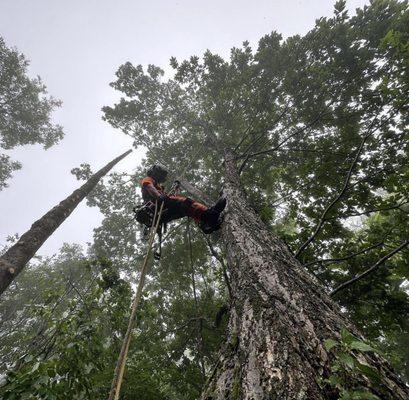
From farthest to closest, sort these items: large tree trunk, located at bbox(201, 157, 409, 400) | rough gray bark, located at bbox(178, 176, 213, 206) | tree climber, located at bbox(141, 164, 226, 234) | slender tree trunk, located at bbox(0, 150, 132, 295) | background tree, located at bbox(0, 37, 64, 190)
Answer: background tree, located at bbox(0, 37, 64, 190)
rough gray bark, located at bbox(178, 176, 213, 206)
tree climber, located at bbox(141, 164, 226, 234)
slender tree trunk, located at bbox(0, 150, 132, 295)
large tree trunk, located at bbox(201, 157, 409, 400)

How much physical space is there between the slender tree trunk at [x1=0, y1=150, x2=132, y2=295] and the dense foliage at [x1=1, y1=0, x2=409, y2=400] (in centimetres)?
77

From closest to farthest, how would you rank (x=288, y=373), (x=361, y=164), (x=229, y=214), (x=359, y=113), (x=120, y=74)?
(x=288, y=373)
(x=229, y=214)
(x=361, y=164)
(x=359, y=113)
(x=120, y=74)

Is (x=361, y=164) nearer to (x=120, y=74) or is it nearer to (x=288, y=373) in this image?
(x=288, y=373)

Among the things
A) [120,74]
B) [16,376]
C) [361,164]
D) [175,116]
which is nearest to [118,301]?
[16,376]

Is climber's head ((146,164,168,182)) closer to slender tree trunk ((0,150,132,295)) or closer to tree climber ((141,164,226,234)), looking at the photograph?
tree climber ((141,164,226,234))

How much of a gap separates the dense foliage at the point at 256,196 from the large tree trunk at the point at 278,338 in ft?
1.87

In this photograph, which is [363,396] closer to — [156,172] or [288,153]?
[156,172]

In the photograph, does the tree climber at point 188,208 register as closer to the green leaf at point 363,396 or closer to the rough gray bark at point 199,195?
the rough gray bark at point 199,195

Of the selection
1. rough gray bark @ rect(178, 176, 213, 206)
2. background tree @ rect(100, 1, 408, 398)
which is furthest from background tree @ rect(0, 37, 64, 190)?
rough gray bark @ rect(178, 176, 213, 206)

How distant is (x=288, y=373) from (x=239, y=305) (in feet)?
2.56

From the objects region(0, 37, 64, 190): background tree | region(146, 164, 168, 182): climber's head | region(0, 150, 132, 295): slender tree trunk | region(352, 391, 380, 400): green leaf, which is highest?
region(0, 37, 64, 190): background tree

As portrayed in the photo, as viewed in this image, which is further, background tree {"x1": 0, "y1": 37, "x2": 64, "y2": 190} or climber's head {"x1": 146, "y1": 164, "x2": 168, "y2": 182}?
background tree {"x1": 0, "y1": 37, "x2": 64, "y2": 190}

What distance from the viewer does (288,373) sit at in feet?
4.28

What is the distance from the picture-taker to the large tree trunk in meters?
1.26
